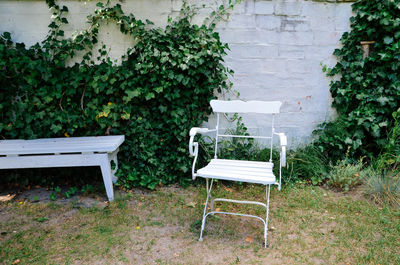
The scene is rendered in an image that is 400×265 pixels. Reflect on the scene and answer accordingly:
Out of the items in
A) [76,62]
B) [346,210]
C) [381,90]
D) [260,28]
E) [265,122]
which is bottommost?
[346,210]

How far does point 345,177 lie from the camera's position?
11.4ft

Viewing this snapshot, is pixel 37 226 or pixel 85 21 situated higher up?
pixel 85 21

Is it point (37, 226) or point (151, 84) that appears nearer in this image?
point (37, 226)

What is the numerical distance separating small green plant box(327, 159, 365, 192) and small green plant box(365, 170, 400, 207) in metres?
0.17

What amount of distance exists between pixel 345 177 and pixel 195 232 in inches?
77.6

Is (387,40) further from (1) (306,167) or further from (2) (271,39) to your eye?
(1) (306,167)

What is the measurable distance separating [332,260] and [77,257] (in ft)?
6.73

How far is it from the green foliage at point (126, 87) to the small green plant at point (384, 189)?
2.03 metres

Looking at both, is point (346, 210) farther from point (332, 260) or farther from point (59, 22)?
point (59, 22)

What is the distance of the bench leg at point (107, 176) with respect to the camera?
3.11 metres

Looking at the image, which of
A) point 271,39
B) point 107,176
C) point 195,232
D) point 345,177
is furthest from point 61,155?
point 345,177

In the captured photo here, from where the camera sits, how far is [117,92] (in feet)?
11.5

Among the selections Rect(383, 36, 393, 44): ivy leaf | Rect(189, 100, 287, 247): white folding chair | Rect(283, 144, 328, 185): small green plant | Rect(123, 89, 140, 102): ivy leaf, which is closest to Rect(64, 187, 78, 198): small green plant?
Rect(123, 89, 140, 102): ivy leaf

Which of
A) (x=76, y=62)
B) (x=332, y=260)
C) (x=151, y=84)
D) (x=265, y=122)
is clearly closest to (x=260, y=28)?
(x=265, y=122)
